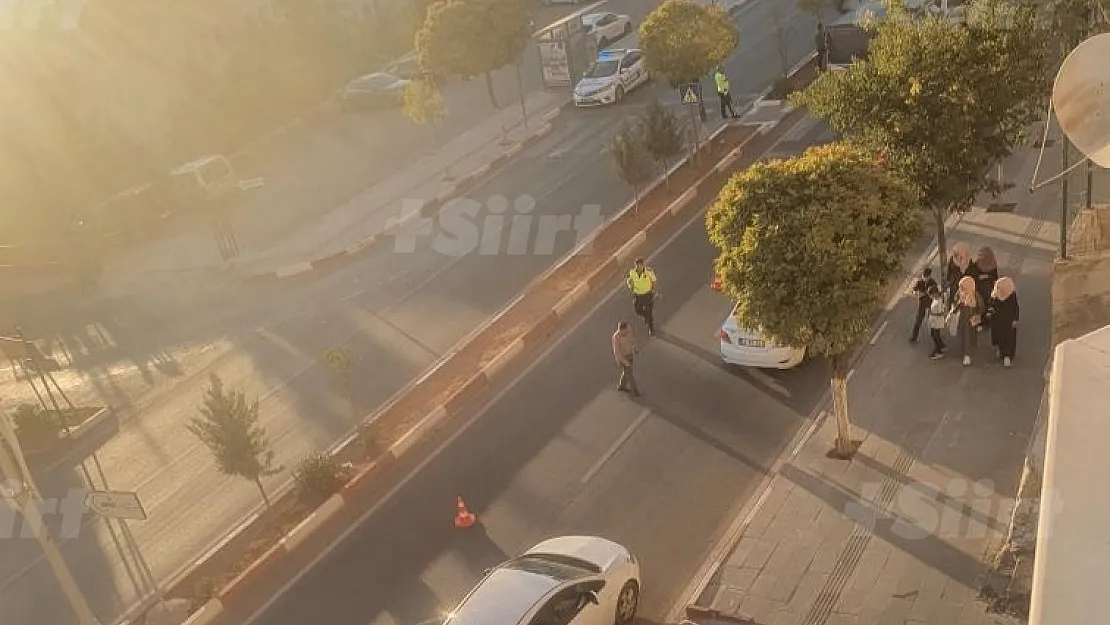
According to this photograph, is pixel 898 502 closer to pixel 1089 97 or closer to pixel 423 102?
pixel 1089 97

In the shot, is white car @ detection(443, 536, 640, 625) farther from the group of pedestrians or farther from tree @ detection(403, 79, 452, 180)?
tree @ detection(403, 79, 452, 180)

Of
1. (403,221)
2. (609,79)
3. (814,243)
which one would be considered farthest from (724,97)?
(814,243)

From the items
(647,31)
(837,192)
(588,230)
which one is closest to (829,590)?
(837,192)

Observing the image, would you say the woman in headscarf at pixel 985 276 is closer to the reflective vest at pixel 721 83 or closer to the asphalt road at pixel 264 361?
the asphalt road at pixel 264 361

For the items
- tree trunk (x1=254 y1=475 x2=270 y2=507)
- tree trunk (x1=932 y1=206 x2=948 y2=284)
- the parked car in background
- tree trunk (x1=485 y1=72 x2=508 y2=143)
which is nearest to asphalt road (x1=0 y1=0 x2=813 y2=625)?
tree trunk (x1=254 y1=475 x2=270 y2=507)

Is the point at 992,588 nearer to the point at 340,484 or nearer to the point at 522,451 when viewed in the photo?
the point at 522,451

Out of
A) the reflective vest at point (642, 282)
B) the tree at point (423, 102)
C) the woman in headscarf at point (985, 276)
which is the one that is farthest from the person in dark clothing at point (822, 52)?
the woman in headscarf at point (985, 276)
